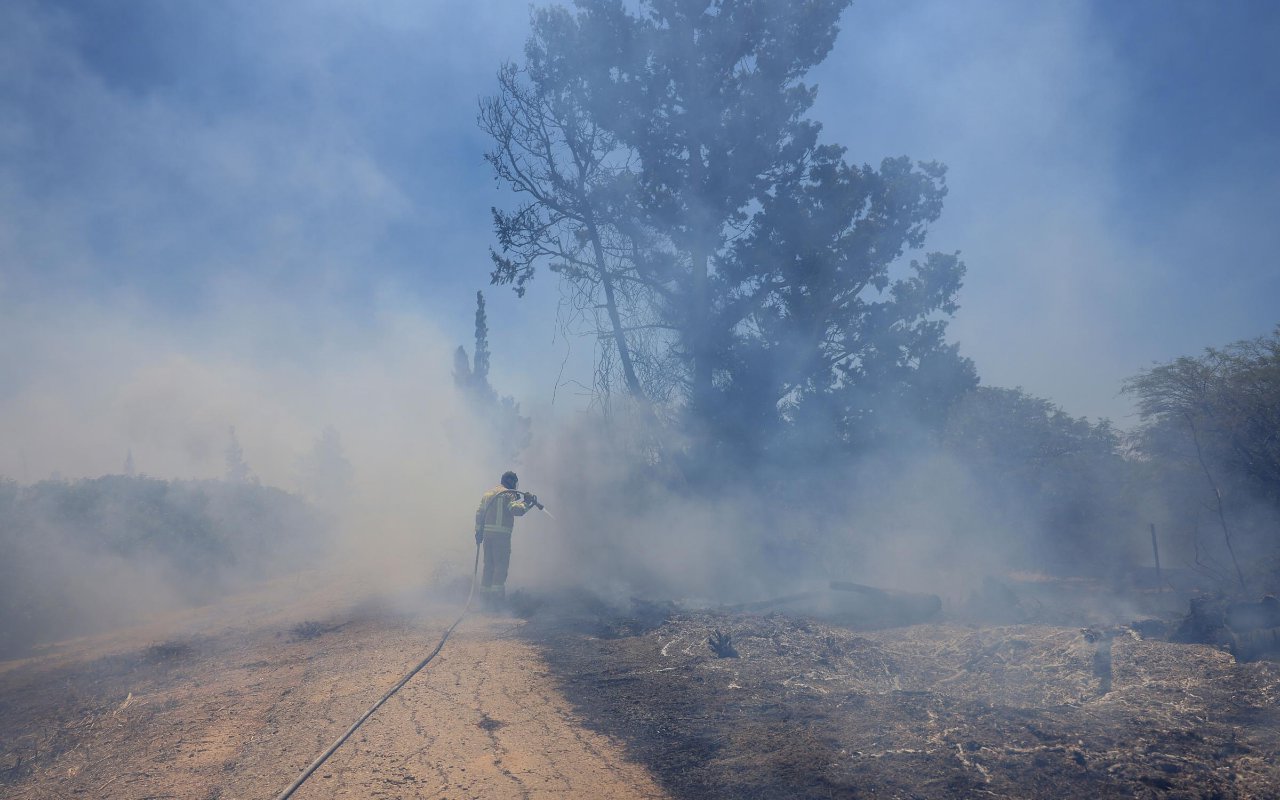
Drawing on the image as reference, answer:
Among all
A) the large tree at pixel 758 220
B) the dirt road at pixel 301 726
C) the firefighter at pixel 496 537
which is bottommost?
the dirt road at pixel 301 726

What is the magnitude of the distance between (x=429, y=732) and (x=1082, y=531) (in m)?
22.3

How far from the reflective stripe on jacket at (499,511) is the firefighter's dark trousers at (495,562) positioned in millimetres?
127

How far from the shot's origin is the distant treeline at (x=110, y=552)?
41.0 feet

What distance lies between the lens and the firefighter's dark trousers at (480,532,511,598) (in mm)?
11820

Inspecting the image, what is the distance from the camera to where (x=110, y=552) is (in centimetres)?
1501

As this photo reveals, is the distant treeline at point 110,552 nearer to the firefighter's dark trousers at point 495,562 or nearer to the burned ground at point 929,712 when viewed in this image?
the firefighter's dark trousers at point 495,562

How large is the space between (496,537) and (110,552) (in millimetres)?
9779

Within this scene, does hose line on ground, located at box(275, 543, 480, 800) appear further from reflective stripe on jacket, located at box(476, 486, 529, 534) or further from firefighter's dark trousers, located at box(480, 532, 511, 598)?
reflective stripe on jacket, located at box(476, 486, 529, 534)

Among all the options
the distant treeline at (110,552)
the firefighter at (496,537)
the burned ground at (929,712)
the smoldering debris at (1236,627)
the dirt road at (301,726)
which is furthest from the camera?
the distant treeline at (110,552)

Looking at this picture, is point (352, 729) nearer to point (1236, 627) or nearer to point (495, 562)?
point (495, 562)

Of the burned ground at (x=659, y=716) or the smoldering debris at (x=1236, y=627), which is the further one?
the smoldering debris at (x=1236, y=627)

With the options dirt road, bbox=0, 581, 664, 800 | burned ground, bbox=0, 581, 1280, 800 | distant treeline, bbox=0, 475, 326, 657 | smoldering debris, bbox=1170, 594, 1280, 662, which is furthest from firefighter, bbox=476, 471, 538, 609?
smoldering debris, bbox=1170, 594, 1280, 662

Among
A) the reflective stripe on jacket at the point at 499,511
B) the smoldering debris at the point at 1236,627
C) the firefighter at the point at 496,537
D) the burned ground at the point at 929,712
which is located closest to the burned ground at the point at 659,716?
the burned ground at the point at 929,712

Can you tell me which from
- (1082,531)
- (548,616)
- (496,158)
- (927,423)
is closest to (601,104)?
(496,158)
